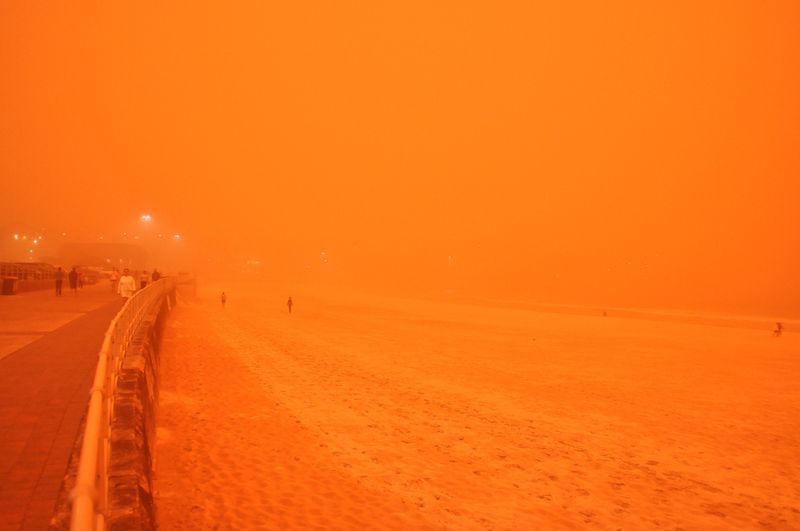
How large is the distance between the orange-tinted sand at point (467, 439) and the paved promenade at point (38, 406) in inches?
68.4

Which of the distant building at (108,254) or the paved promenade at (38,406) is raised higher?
the distant building at (108,254)

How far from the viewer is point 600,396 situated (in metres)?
15.2

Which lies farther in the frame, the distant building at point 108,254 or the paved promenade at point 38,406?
the distant building at point 108,254

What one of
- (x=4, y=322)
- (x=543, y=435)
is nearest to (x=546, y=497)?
(x=543, y=435)

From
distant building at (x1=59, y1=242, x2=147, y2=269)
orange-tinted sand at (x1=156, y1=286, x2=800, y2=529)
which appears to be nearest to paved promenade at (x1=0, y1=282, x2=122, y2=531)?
orange-tinted sand at (x1=156, y1=286, x2=800, y2=529)

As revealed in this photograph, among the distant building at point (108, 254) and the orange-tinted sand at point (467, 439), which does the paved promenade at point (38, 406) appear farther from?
the distant building at point (108, 254)

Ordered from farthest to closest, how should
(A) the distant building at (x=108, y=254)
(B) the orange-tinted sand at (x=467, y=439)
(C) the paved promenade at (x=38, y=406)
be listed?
(A) the distant building at (x=108, y=254) → (B) the orange-tinted sand at (x=467, y=439) → (C) the paved promenade at (x=38, y=406)

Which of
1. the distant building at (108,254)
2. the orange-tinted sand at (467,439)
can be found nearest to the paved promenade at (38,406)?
the orange-tinted sand at (467,439)

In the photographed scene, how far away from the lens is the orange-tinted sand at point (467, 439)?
7828 millimetres

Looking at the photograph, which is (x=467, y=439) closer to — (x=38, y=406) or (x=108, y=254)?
(x=38, y=406)

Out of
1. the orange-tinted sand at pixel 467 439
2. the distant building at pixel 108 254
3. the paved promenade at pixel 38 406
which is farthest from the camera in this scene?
the distant building at pixel 108 254

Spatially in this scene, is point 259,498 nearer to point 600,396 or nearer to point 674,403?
point 600,396

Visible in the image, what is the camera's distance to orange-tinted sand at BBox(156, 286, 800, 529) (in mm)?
7828

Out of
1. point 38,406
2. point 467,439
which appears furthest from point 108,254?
point 467,439
